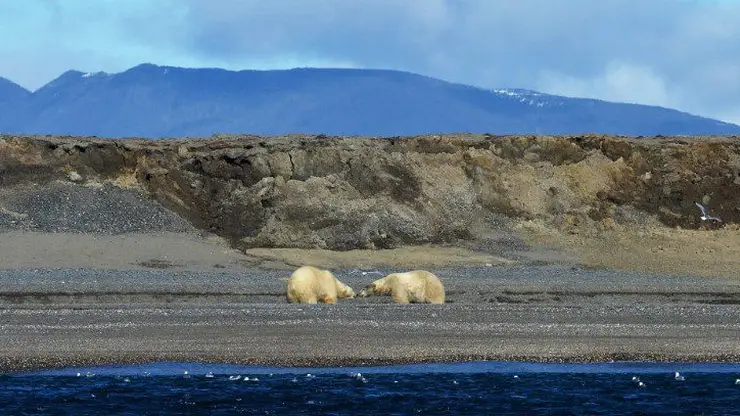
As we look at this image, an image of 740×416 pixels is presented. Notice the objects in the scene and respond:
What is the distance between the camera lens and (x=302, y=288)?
25.9 m

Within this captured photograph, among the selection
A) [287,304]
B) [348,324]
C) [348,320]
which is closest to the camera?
[348,324]

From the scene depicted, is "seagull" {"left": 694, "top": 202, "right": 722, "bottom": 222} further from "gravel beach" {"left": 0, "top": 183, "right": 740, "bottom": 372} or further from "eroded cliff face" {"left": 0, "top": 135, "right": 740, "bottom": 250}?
"gravel beach" {"left": 0, "top": 183, "right": 740, "bottom": 372}

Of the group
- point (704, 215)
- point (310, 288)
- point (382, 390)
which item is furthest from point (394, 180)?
point (382, 390)

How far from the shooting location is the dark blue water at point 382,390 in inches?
640

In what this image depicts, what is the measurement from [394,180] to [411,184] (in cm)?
55

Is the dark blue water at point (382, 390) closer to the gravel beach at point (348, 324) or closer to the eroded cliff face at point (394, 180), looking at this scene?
the gravel beach at point (348, 324)

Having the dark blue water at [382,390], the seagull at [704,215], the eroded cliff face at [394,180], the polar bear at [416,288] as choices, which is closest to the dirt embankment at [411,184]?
the eroded cliff face at [394,180]

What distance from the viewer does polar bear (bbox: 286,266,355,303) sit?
85.0 ft

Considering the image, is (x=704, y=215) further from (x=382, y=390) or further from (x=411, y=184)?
(x=382, y=390)

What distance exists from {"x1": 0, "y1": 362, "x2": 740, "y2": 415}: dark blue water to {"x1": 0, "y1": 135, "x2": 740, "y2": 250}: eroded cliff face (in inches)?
705

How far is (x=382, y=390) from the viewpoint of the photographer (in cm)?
1741

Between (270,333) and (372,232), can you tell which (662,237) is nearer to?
(372,232)

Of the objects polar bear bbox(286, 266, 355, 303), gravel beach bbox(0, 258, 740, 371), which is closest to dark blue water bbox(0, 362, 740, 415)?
gravel beach bbox(0, 258, 740, 371)

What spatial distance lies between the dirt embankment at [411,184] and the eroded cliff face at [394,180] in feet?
0.15
